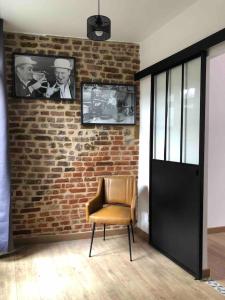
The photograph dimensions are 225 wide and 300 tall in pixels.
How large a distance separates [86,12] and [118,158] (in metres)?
1.79

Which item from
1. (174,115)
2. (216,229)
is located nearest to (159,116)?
(174,115)

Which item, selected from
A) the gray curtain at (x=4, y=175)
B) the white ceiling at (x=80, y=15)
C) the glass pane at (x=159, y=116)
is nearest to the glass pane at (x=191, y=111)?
the glass pane at (x=159, y=116)

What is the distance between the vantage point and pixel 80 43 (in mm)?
3893

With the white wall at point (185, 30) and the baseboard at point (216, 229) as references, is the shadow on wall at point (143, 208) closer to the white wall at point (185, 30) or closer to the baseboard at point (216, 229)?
the baseboard at point (216, 229)

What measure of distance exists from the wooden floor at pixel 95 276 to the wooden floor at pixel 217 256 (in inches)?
11.0

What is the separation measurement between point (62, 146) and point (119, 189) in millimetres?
863

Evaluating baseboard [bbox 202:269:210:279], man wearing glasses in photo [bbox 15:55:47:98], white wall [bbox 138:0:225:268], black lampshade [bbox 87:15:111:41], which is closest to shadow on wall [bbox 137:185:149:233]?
white wall [bbox 138:0:225:268]

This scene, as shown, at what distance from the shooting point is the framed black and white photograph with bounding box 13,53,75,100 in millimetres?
3664

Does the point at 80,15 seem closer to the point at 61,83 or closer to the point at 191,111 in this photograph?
the point at 61,83

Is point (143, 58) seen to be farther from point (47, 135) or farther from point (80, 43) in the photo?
point (47, 135)

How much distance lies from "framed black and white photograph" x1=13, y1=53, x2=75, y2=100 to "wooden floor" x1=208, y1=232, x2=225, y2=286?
2415 mm

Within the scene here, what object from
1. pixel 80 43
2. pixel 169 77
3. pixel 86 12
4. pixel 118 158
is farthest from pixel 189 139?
pixel 80 43

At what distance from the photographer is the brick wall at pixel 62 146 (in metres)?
3.72

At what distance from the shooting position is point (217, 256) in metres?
3.47
